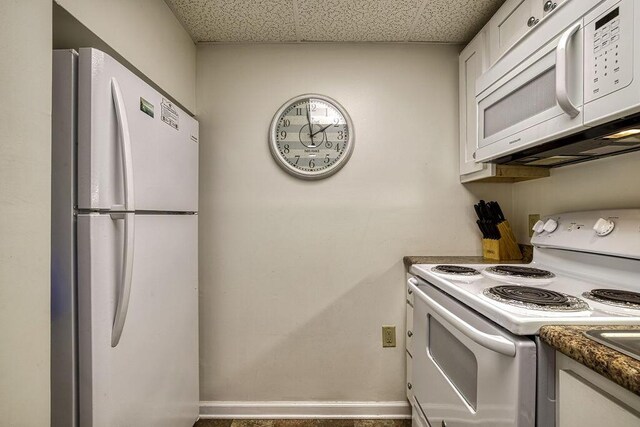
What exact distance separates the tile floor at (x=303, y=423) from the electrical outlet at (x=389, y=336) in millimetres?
430

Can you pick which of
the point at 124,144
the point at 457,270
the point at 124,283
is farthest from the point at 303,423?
the point at 124,144

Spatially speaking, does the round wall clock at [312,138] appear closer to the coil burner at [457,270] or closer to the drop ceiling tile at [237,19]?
the drop ceiling tile at [237,19]

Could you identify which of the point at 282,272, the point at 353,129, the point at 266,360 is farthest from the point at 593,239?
the point at 266,360

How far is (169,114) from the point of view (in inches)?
53.7

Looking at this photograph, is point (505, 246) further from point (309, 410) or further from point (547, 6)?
point (309, 410)

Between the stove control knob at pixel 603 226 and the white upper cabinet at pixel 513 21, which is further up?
the white upper cabinet at pixel 513 21

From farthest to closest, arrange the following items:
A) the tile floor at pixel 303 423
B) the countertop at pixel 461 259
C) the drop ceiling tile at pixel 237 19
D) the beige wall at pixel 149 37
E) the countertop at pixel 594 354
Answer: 1. the tile floor at pixel 303 423
2. the countertop at pixel 461 259
3. the drop ceiling tile at pixel 237 19
4. the beige wall at pixel 149 37
5. the countertop at pixel 594 354

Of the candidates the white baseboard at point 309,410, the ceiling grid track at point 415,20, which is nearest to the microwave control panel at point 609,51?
the ceiling grid track at point 415,20

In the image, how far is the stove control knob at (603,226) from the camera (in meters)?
1.10

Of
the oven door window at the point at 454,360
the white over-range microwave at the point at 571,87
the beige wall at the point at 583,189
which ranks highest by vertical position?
the white over-range microwave at the point at 571,87

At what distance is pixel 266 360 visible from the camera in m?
1.85

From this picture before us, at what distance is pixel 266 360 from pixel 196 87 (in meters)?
1.71

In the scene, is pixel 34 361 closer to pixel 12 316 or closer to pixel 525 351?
pixel 12 316

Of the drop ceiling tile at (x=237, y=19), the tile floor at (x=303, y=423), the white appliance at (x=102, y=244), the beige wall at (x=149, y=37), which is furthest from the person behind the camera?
the tile floor at (x=303, y=423)
